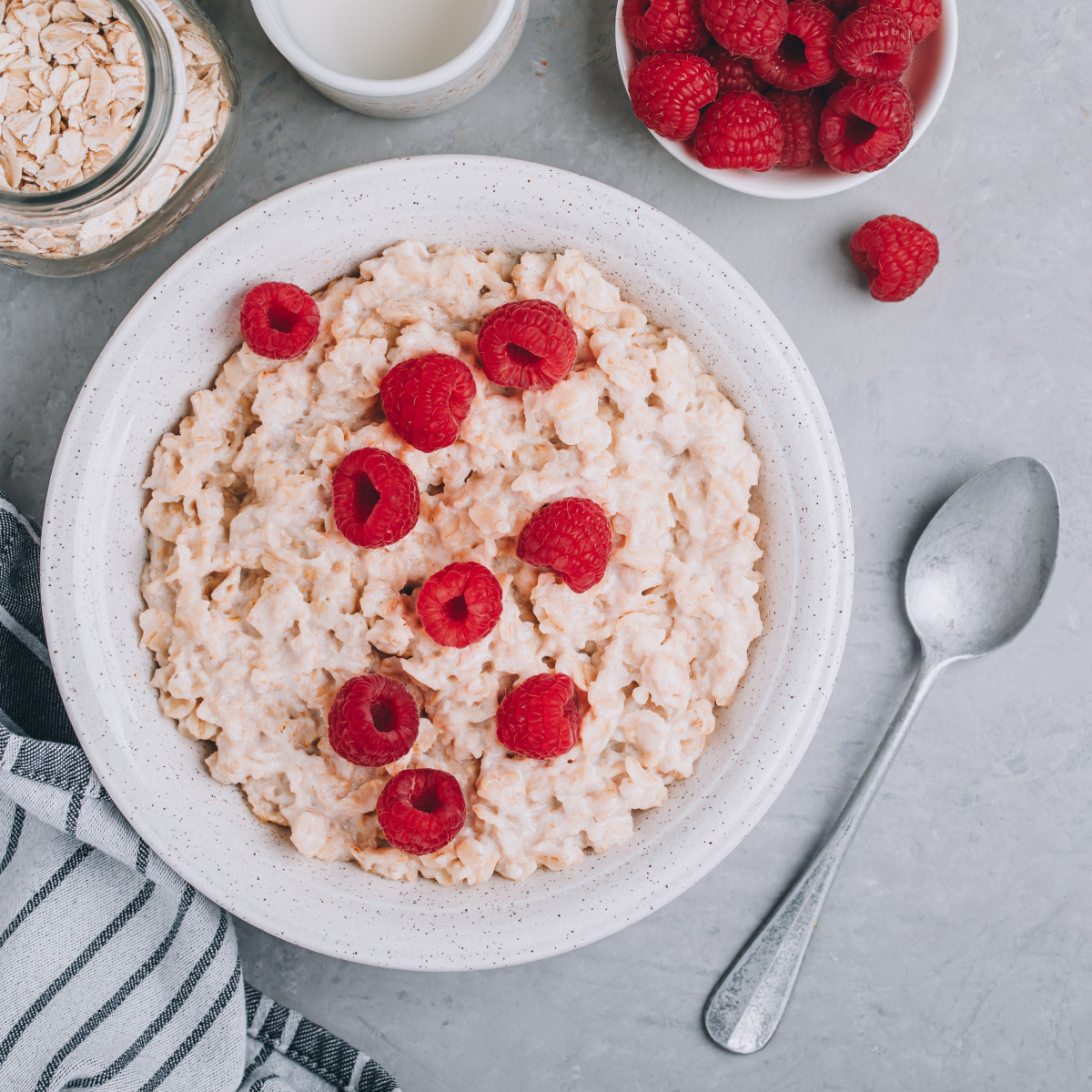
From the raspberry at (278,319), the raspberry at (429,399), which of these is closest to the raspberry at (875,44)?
the raspberry at (429,399)

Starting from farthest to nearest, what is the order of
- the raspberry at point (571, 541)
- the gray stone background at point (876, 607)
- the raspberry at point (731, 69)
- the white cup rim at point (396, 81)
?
1. the gray stone background at point (876, 607)
2. the raspberry at point (731, 69)
3. the white cup rim at point (396, 81)
4. the raspberry at point (571, 541)

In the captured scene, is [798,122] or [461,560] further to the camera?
[798,122]

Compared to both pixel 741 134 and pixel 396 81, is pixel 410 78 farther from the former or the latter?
pixel 741 134

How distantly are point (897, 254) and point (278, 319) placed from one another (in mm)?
986

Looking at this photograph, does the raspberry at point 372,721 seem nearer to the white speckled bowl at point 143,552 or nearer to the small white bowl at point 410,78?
the white speckled bowl at point 143,552

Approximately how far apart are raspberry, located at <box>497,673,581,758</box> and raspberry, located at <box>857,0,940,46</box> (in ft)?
3.63

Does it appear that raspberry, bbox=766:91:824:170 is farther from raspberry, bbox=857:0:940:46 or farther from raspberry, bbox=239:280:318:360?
raspberry, bbox=239:280:318:360

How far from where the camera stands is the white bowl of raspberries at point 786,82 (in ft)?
4.43

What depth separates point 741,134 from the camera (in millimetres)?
1391

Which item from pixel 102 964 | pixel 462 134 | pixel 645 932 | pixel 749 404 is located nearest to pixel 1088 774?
pixel 645 932

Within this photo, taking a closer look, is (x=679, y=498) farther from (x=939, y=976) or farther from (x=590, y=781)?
(x=939, y=976)

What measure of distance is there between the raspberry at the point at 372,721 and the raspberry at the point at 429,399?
1.10 ft

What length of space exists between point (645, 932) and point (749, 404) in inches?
37.3

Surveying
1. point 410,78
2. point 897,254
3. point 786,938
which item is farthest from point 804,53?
point 786,938
